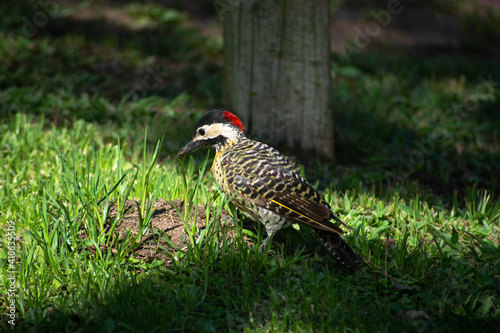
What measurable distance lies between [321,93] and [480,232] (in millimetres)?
2248

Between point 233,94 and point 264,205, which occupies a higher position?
point 233,94

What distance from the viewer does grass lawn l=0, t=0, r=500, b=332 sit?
3186mm

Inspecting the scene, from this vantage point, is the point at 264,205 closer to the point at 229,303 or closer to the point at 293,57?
the point at 229,303

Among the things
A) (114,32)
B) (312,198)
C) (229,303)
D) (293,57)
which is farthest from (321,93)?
(114,32)

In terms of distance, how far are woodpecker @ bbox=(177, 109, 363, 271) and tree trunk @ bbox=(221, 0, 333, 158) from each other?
63.0 inches

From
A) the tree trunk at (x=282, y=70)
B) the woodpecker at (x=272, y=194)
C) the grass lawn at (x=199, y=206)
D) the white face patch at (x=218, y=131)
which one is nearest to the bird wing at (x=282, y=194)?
the woodpecker at (x=272, y=194)

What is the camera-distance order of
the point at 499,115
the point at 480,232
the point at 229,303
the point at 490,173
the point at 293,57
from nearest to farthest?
1. the point at 229,303
2. the point at 480,232
3. the point at 293,57
4. the point at 490,173
5. the point at 499,115

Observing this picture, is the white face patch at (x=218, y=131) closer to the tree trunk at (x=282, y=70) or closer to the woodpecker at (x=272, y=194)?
the woodpecker at (x=272, y=194)

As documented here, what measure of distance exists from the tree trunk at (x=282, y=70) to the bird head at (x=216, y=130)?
1.50 m

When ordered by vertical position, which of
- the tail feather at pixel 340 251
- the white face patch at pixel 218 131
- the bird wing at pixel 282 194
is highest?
the white face patch at pixel 218 131

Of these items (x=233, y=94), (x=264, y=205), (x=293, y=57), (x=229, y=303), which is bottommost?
(x=229, y=303)

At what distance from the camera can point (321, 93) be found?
5566 mm

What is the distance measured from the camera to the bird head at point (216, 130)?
4.10 m

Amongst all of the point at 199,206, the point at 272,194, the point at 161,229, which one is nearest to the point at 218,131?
the point at 199,206
